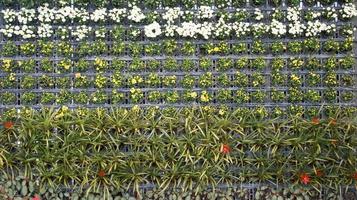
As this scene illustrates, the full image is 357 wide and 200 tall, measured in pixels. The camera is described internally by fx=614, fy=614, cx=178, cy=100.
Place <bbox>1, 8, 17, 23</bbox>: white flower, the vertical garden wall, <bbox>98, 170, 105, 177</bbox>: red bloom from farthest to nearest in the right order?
<bbox>1, 8, 17, 23</bbox>: white flower < the vertical garden wall < <bbox>98, 170, 105, 177</bbox>: red bloom

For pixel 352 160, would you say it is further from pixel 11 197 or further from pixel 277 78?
pixel 11 197

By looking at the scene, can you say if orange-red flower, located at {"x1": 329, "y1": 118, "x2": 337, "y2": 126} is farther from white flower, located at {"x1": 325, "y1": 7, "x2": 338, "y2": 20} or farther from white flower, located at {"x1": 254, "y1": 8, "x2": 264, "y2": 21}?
white flower, located at {"x1": 254, "y1": 8, "x2": 264, "y2": 21}

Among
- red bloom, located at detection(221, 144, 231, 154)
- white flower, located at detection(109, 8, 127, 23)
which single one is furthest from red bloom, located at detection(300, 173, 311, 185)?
white flower, located at detection(109, 8, 127, 23)

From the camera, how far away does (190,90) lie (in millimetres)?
6500

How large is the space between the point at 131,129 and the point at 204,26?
1330mm

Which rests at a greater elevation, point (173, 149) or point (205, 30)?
point (205, 30)

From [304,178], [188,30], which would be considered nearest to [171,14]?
[188,30]

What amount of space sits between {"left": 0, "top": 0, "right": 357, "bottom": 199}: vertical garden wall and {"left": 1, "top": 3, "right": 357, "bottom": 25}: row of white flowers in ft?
0.04

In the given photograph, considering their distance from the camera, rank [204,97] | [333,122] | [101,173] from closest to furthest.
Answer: [101,173], [333,122], [204,97]

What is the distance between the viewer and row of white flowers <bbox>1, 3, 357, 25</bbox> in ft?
21.3

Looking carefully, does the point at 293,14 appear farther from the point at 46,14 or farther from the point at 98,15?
the point at 46,14

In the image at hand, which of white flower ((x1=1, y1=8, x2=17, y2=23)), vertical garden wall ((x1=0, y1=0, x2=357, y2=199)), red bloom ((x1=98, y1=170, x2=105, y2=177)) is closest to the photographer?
red bloom ((x1=98, y1=170, x2=105, y2=177))

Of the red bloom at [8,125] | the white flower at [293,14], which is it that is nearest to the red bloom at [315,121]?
the white flower at [293,14]

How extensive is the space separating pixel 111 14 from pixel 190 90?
3.80 ft
